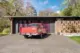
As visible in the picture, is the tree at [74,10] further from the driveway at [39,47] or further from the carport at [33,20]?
the driveway at [39,47]

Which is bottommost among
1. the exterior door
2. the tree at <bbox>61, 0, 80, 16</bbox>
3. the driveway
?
the driveway

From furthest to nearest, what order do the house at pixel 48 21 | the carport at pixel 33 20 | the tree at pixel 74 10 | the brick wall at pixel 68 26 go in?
the tree at pixel 74 10 → the carport at pixel 33 20 → the house at pixel 48 21 → the brick wall at pixel 68 26

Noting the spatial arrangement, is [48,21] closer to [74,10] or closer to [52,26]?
[52,26]

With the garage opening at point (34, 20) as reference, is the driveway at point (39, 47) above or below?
below

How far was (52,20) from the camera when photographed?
32.4m

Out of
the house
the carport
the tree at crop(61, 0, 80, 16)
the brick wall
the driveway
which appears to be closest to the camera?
the driveway

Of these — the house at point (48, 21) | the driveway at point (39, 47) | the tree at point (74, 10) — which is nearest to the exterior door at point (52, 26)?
the house at point (48, 21)

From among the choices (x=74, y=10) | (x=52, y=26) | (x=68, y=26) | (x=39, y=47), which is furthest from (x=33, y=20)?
(x=39, y=47)

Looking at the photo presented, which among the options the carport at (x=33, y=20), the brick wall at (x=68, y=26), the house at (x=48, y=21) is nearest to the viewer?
the brick wall at (x=68, y=26)

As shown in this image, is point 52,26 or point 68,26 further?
point 52,26

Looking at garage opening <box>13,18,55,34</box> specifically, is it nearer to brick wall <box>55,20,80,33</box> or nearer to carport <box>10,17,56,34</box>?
carport <box>10,17,56,34</box>

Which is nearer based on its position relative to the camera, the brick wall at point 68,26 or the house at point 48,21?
the brick wall at point 68,26

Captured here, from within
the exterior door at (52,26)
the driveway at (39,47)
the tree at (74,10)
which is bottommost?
the driveway at (39,47)

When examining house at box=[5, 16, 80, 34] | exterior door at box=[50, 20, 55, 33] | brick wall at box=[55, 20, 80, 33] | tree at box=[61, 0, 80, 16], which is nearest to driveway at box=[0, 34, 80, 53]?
brick wall at box=[55, 20, 80, 33]
